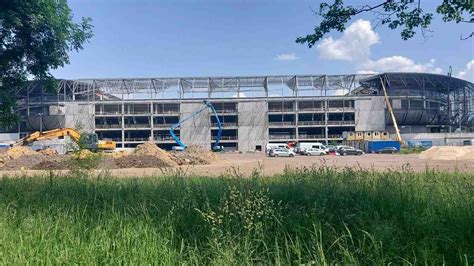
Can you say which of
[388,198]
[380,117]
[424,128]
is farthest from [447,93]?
[388,198]

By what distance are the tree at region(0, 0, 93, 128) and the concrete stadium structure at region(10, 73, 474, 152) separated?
76.1m

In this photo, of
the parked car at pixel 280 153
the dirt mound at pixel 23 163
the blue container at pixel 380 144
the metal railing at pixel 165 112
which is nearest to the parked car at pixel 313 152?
the parked car at pixel 280 153

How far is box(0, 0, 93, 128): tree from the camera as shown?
6.71m

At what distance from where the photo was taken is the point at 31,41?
7367 millimetres

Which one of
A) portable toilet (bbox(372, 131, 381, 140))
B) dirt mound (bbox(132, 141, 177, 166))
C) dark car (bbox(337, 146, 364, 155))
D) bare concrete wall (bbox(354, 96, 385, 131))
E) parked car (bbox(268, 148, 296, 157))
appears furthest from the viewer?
bare concrete wall (bbox(354, 96, 385, 131))

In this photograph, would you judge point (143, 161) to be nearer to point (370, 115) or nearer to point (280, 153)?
point (280, 153)

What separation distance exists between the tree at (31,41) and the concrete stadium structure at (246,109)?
7614 centimetres

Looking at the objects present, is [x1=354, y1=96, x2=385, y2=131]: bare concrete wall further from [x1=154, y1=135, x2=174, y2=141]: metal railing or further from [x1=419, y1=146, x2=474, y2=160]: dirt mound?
[x1=154, y1=135, x2=174, y2=141]: metal railing

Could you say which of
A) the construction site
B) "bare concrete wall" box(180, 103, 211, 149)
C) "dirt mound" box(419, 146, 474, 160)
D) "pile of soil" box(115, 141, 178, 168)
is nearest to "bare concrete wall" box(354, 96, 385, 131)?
the construction site

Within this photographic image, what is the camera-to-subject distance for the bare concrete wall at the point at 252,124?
8562 cm

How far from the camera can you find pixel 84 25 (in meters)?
8.16

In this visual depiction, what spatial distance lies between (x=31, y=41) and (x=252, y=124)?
79031 millimetres

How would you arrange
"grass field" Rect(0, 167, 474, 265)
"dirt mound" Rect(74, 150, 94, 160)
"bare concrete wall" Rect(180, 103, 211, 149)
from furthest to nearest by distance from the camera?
"bare concrete wall" Rect(180, 103, 211, 149)
"dirt mound" Rect(74, 150, 94, 160)
"grass field" Rect(0, 167, 474, 265)

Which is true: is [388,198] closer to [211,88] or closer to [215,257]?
[215,257]
